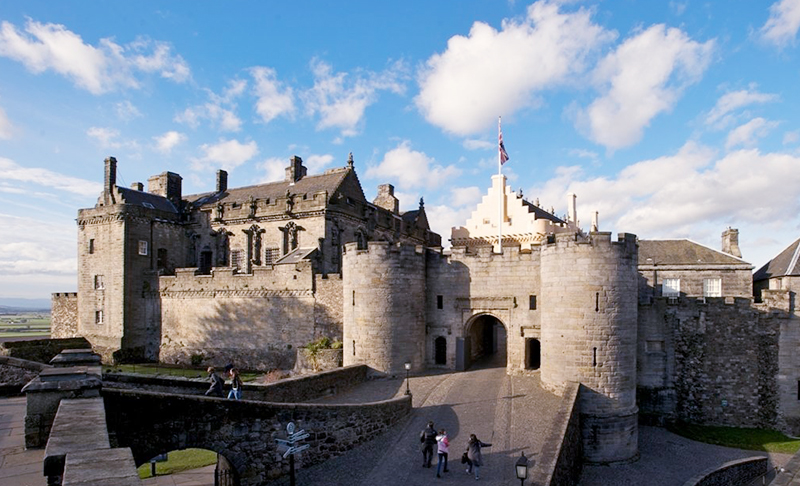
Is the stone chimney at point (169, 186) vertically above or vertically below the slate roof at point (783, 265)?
above

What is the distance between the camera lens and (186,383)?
16484 millimetres

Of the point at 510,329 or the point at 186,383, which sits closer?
the point at 186,383

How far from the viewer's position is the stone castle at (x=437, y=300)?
1880 cm

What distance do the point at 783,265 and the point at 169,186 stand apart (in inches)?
1569

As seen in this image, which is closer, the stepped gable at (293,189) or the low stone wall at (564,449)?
the low stone wall at (564,449)

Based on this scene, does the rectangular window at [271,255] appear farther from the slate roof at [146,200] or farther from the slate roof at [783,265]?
the slate roof at [783,265]

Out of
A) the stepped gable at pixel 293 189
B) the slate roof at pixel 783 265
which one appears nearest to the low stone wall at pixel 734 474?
the slate roof at pixel 783 265

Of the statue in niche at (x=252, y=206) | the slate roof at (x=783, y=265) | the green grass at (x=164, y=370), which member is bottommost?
the green grass at (x=164, y=370)

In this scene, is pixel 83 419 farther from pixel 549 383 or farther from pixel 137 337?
pixel 137 337

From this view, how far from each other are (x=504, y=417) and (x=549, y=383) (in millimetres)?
3794

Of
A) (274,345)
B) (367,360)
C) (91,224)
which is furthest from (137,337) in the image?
(367,360)

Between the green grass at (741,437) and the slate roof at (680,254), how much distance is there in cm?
1140

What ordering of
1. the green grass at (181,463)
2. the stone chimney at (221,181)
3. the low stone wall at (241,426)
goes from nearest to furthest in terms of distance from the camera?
the low stone wall at (241,426) → the green grass at (181,463) → the stone chimney at (221,181)

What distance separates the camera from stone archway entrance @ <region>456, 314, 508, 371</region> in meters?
23.2
